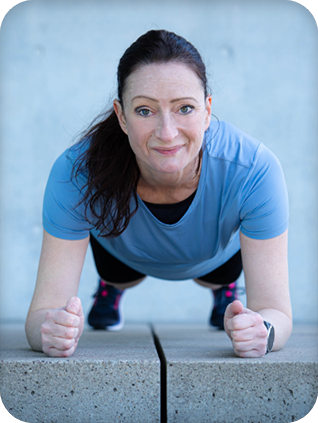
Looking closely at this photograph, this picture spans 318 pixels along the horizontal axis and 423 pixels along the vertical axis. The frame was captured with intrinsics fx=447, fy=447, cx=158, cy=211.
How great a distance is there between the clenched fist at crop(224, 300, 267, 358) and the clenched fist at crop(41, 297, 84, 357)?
1.26 ft

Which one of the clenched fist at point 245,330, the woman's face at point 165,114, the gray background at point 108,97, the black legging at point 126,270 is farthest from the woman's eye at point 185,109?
the gray background at point 108,97

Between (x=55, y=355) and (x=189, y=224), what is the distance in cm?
56

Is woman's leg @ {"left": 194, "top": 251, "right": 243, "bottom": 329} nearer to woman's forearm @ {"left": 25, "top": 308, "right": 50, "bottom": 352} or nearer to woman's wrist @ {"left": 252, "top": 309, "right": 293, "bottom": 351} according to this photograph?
woman's wrist @ {"left": 252, "top": 309, "right": 293, "bottom": 351}

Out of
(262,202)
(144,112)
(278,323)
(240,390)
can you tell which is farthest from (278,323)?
(144,112)

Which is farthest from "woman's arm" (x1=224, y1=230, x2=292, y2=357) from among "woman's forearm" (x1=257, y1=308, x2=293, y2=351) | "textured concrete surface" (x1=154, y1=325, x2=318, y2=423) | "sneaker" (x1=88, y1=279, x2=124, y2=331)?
"sneaker" (x1=88, y1=279, x2=124, y2=331)

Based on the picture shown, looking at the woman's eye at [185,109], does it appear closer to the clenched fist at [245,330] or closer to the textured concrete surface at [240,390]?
the clenched fist at [245,330]

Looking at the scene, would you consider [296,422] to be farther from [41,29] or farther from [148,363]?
[41,29]

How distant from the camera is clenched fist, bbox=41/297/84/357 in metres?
1.12

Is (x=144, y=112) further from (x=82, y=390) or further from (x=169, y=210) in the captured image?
(x=82, y=390)

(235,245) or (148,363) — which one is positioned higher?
(235,245)

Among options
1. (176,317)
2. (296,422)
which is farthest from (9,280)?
(296,422)

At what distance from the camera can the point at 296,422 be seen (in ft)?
3.58

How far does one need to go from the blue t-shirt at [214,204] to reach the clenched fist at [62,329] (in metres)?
0.30

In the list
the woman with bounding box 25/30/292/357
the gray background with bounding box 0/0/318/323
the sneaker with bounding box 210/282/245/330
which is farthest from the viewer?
the gray background with bounding box 0/0/318/323
